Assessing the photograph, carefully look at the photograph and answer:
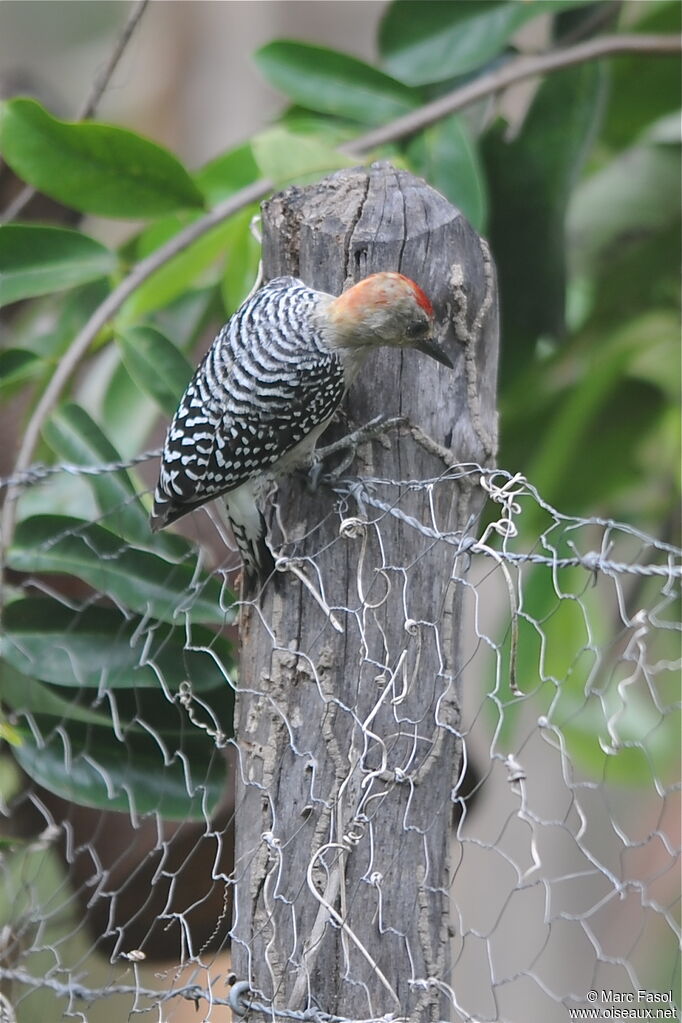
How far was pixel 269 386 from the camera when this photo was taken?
3.63 feet

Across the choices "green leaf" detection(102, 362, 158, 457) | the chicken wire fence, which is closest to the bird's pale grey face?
the chicken wire fence

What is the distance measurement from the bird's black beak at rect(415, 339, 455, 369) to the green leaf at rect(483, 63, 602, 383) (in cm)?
98

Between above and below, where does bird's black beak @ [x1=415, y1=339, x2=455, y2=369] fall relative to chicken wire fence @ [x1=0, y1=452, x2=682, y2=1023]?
above

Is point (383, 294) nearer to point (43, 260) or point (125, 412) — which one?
point (43, 260)

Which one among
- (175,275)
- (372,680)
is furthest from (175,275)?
(372,680)

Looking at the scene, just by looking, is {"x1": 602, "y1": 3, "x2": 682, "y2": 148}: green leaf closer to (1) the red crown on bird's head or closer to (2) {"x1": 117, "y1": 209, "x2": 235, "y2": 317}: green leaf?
(2) {"x1": 117, "y1": 209, "x2": 235, "y2": 317}: green leaf

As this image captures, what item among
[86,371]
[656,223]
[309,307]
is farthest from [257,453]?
[656,223]

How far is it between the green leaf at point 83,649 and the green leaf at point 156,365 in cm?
32

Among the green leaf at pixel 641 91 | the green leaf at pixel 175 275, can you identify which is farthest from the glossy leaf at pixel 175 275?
the green leaf at pixel 641 91

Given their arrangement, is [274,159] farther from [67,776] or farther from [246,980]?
[246,980]

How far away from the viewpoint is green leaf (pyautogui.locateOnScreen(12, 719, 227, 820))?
1.37 m

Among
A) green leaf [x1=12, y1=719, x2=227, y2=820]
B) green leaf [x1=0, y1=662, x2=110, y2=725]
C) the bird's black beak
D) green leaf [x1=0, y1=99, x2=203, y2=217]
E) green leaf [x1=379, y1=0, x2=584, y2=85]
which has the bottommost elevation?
green leaf [x1=12, y1=719, x2=227, y2=820]

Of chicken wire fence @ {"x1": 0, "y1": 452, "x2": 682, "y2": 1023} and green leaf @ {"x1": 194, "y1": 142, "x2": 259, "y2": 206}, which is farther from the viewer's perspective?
green leaf @ {"x1": 194, "y1": 142, "x2": 259, "y2": 206}

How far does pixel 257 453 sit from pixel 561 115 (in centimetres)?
117
